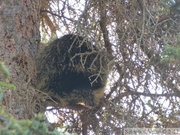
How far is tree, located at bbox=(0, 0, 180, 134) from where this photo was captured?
262cm

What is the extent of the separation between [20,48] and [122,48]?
659 millimetres

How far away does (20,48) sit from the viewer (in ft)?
8.66

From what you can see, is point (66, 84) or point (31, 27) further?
point (66, 84)

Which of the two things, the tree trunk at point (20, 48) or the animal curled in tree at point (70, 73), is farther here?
the animal curled in tree at point (70, 73)

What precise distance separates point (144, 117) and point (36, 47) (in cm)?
84

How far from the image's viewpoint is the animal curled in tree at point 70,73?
297 centimetres

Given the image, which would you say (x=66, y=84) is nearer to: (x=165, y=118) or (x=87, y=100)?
(x=87, y=100)

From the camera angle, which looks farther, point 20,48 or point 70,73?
point 70,73

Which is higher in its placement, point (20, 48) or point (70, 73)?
point (20, 48)

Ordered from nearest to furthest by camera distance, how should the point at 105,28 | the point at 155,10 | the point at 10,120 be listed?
the point at 10,120
the point at 155,10
the point at 105,28

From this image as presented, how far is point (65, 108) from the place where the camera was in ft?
10.1

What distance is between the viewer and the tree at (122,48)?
2625mm

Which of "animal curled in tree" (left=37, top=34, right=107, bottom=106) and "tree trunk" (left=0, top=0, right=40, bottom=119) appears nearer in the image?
"tree trunk" (left=0, top=0, right=40, bottom=119)

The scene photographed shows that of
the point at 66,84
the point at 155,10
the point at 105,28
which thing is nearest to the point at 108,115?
the point at 66,84
